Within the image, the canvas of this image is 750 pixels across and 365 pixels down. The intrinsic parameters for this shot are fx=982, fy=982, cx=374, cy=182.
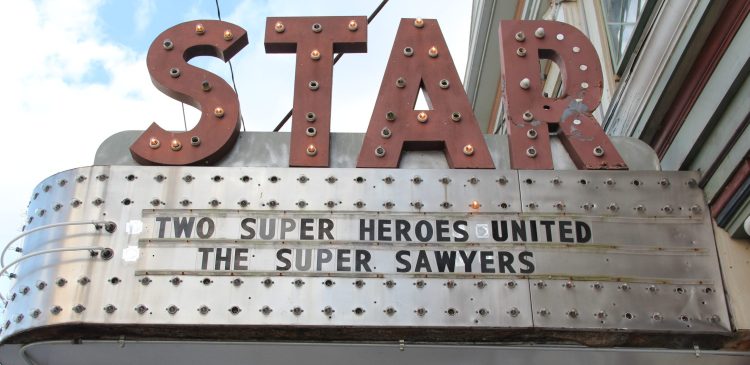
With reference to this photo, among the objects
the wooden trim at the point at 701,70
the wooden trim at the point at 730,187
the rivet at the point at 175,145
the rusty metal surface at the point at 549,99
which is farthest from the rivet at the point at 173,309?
the wooden trim at the point at 701,70

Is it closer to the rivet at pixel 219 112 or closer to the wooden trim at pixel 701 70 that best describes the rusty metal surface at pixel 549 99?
the wooden trim at pixel 701 70

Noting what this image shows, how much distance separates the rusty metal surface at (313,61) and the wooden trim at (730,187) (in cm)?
258

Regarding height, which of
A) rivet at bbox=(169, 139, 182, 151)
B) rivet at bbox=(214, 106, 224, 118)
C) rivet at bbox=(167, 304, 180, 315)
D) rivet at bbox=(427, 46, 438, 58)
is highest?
rivet at bbox=(427, 46, 438, 58)

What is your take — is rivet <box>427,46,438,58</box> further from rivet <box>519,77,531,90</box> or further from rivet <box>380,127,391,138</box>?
rivet <box>380,127,391,138</box>

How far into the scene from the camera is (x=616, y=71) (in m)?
9.41

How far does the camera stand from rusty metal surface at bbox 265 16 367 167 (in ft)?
22.3

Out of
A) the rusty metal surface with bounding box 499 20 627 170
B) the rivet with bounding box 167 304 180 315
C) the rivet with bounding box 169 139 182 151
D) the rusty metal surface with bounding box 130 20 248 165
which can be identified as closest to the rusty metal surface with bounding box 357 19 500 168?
the rusty metal surface with bounding box 499 20 627 170

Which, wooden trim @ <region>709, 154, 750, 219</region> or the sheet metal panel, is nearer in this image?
the sheet metal panel

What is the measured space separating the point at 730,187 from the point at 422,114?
6.98 feet

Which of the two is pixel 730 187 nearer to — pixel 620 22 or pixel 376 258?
pixel 376 258

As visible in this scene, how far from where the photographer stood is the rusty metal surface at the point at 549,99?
6.77 meters

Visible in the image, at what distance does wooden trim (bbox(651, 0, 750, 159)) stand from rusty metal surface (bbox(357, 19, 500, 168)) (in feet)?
5.11

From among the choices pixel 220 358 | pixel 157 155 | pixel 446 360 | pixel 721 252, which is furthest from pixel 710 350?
pixel 157 155

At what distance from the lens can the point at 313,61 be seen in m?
7.32
